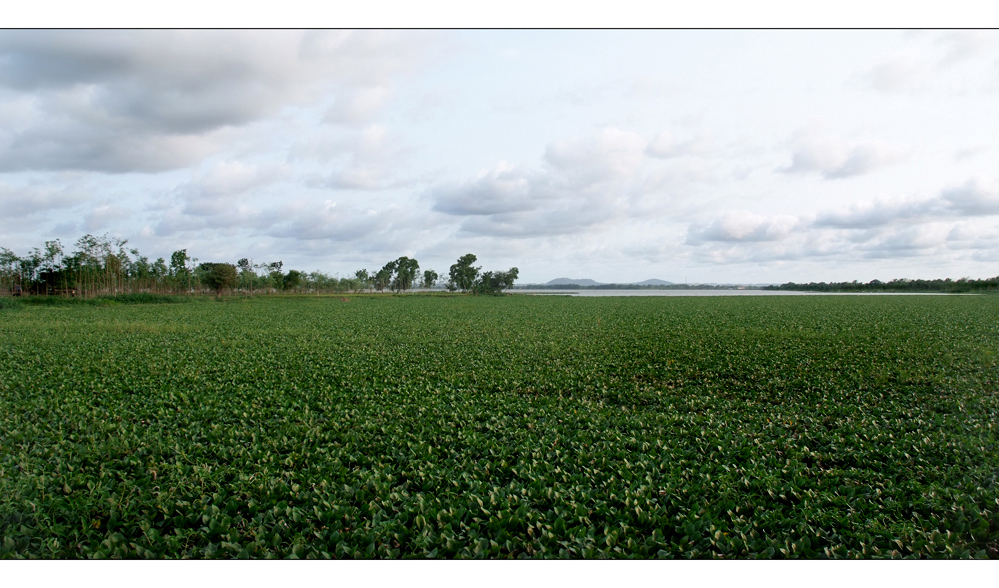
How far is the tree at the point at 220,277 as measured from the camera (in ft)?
172

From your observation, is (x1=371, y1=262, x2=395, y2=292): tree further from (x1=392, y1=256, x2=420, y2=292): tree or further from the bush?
the bush

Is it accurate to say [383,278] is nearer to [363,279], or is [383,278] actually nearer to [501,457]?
[363,279]

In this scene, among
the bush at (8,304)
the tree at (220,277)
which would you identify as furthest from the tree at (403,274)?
the bush at (8,304)

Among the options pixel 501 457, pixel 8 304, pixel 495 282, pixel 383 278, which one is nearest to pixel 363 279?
pixel 383 278

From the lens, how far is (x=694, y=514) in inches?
158

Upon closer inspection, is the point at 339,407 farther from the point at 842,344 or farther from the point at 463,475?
the point at 842,344

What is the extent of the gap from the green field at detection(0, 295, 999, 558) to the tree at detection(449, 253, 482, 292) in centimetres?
7089

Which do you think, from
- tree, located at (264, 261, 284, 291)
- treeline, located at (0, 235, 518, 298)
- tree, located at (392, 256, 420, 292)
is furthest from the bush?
tree, located at (392, 256, 420, 292)

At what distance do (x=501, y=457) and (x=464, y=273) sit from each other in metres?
78.1

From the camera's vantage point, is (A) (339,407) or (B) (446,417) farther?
(A) (339,407)

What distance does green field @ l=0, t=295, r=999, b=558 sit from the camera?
12.5ft

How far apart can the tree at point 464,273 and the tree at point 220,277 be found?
119 feet

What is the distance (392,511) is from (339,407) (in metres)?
3.62
